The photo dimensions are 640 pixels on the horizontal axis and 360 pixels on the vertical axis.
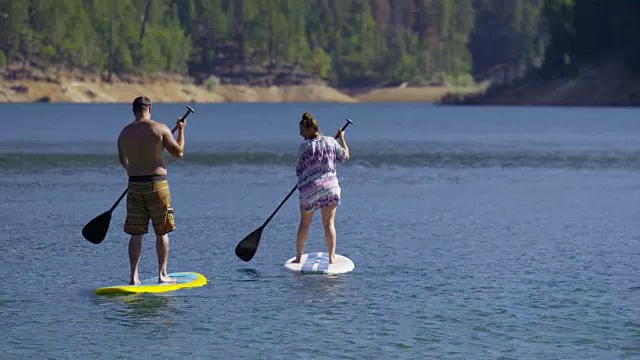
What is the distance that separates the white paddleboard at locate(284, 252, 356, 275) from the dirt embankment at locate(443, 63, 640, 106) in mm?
145154

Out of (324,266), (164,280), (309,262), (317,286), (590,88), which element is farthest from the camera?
(590,88)

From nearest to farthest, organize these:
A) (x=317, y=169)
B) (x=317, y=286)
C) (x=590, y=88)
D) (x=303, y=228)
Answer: (x=317, y=286)
(x=317, y=169)
(x=303, y=228)
(x=590, y=88)

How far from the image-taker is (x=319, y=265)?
20.1m

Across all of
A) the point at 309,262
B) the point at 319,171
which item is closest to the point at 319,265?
the point at 309,262

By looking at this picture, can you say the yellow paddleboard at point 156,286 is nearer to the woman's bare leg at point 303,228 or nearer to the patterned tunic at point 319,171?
the woman's bare leg at point 303,228

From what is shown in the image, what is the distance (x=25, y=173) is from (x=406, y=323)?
30202 mm

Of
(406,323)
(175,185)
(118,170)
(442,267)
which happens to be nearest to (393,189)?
(175,185)

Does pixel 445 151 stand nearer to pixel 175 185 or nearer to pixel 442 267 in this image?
pixel 175 185

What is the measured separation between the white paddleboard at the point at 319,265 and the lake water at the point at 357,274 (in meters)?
0.20

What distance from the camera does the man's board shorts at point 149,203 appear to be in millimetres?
17375

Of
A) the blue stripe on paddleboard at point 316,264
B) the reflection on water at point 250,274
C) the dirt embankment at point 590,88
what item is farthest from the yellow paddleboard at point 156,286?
the dirt embankment at point 590,88

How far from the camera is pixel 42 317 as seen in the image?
55.0 ft

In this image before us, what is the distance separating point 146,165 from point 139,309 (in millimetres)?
1594

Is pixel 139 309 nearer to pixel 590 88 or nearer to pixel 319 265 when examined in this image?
pixel 319 265
